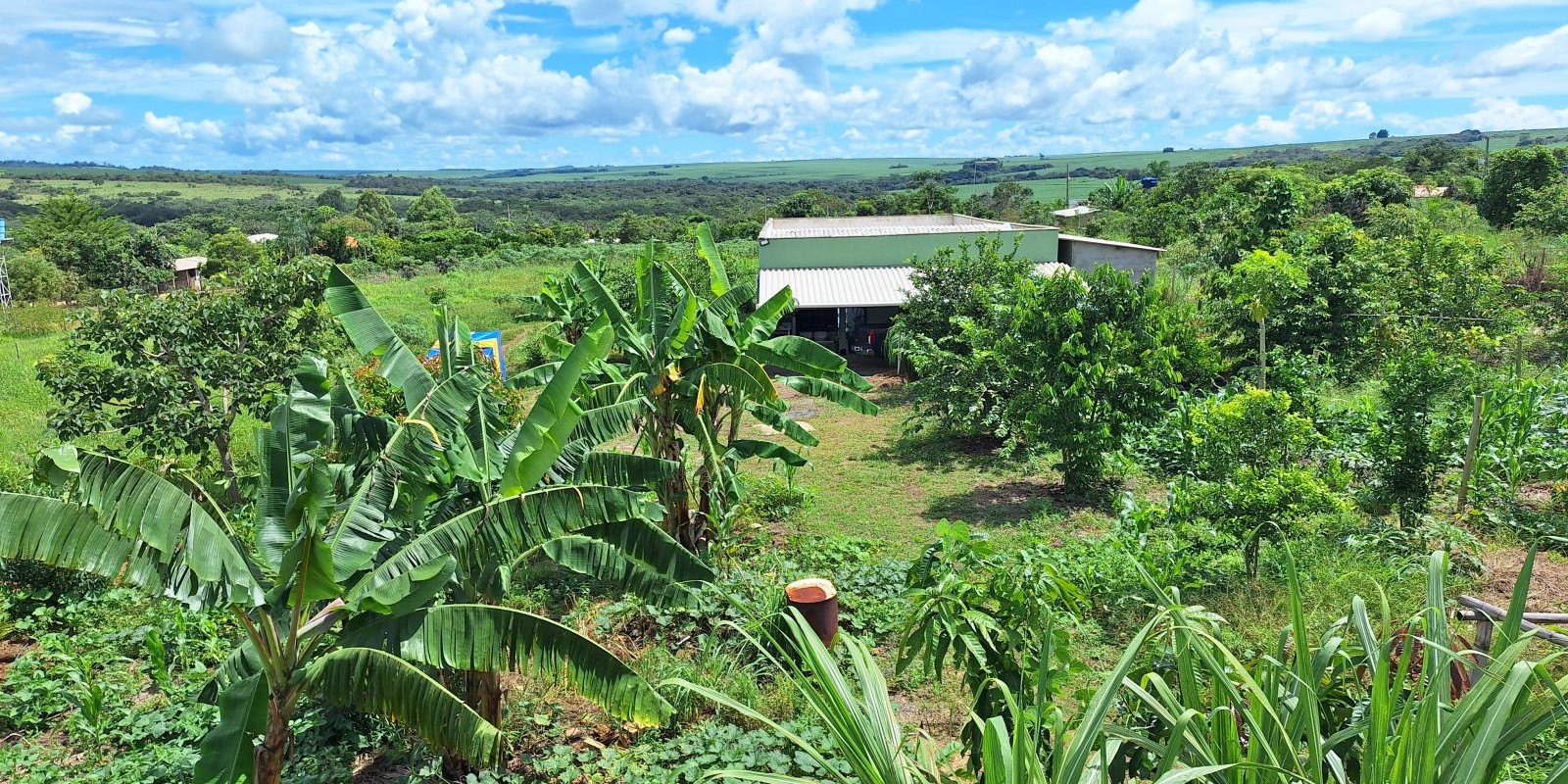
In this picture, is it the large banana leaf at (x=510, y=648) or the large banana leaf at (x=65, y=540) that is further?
the large banana leaf at (x=510, y=648)

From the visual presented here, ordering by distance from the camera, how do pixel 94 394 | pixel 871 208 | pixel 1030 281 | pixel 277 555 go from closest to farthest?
pixel 277 555 < pixel 94 394 < pixel 1030 281 < pixel 871 208

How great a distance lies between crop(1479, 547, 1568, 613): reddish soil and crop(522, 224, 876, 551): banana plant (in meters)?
5.63

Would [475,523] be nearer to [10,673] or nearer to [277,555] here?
[277,555]

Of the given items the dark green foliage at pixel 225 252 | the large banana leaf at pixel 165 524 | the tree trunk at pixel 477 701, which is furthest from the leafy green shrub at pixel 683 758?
the dark green foliage at pixel 225 252

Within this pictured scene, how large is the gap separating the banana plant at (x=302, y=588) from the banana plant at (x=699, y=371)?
348 centimetres

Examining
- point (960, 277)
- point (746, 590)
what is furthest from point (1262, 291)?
point (746, 590)

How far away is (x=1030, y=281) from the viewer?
1197 cm

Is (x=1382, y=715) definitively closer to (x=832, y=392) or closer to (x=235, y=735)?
(x=235, y=735)

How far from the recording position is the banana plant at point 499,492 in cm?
508

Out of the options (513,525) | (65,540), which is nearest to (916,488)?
(513,525)

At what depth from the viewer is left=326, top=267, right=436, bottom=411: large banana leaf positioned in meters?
5.98

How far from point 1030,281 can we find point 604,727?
827cm

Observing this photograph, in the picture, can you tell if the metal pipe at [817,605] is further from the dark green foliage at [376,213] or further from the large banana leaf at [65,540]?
the dark green foliage at [376,213]

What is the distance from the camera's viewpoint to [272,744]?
4.45 m
